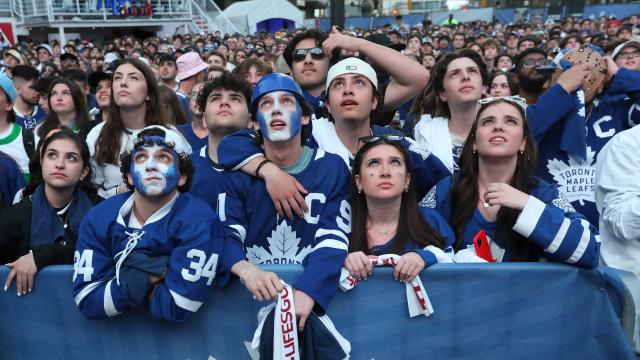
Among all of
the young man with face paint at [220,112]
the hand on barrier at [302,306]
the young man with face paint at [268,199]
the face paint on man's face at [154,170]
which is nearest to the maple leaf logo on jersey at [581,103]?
the young man with face paint at [268,199]

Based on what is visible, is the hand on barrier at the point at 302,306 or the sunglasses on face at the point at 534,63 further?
the sunglasses on face at the point at 534,63

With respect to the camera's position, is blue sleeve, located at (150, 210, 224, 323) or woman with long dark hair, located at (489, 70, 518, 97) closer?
blue sleeve, located at (150, 210, 224, 323)

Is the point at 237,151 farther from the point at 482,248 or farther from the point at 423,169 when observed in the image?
the point at 482,248

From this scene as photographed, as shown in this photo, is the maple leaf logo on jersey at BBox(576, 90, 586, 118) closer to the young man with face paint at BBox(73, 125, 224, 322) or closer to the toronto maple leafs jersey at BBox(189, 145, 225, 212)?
the toronto maple leafs jersey at BBox(189, 145, 225, 212)

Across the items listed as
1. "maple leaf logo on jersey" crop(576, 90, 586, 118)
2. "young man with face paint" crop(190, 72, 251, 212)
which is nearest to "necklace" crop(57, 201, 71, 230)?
"young man with face paint" crop(190, 72, 251, 212)

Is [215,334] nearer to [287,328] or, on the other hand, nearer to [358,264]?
[287,328]

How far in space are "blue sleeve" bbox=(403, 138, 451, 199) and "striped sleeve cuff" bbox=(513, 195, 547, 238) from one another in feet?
2.55

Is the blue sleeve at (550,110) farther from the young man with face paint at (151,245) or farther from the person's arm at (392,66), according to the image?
the young man with face paint at (151,245)

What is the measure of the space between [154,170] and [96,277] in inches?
20.5

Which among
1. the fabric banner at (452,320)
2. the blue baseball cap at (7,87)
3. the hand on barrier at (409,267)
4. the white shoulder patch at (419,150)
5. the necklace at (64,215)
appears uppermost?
the blue baseball cap at (7,87)

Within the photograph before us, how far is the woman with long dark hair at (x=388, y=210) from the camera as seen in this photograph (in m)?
2.46

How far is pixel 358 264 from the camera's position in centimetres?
224

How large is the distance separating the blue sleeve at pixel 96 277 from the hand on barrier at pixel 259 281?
46 centimetres

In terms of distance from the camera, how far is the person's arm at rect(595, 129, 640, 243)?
264 cm
